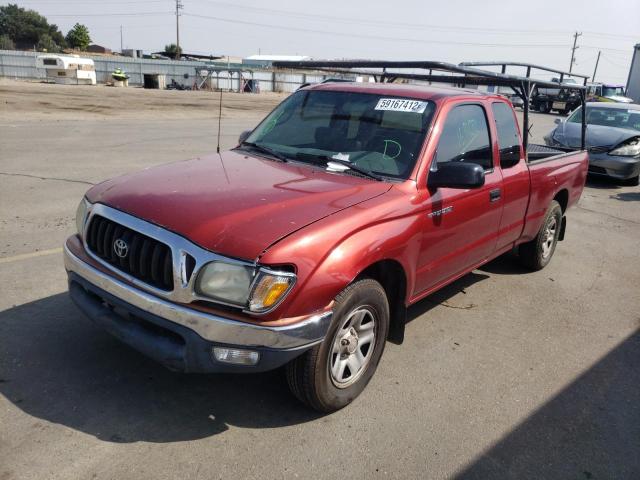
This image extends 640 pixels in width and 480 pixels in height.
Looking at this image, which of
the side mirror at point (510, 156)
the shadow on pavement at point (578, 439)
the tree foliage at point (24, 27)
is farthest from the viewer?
the tree foliage at point (24, 27)

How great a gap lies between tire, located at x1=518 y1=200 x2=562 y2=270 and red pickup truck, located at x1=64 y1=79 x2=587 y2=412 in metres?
1.17

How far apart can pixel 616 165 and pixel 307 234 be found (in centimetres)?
1035

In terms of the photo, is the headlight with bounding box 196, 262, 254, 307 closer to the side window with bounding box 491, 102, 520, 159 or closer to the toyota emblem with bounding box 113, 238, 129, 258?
the toyota emblem with bounding box 113, 238, 129, 258

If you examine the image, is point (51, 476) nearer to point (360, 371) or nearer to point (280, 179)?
point (360, 371)

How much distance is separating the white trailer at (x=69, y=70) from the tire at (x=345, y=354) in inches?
1662

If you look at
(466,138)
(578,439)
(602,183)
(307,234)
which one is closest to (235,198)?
(307,234)

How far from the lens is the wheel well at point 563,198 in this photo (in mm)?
5943

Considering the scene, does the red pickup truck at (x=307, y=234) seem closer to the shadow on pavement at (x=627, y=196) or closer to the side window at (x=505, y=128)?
the side window at (x=505, y=128)

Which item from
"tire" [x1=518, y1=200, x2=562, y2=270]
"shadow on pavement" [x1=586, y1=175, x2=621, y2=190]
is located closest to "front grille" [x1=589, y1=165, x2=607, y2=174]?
"shadow on pavement" [x1=586, y1=175, x2=621, y2=190]

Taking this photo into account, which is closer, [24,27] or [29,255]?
[29,255]

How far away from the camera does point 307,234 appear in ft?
9.00

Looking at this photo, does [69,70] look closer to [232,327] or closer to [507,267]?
[507,267]

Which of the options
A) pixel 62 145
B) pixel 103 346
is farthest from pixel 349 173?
pixel 62 145

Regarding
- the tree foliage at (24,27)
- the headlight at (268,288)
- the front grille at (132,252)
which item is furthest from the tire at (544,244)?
the tree foliage at (24,27)
